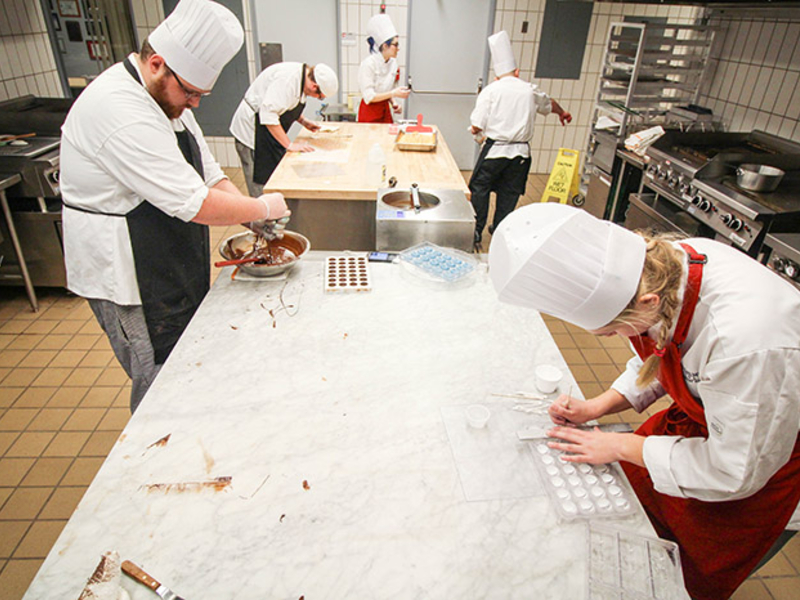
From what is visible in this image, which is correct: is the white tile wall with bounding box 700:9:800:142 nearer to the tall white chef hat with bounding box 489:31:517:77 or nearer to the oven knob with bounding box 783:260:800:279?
the oven knob with bounding box 783:260:800:279

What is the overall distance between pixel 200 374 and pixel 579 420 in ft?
3.41

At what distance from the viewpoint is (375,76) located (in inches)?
179

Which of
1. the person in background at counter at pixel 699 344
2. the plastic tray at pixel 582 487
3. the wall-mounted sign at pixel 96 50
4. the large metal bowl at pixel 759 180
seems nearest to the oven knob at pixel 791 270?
the large metal bowl at pixel 759 180

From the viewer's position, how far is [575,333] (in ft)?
10.3

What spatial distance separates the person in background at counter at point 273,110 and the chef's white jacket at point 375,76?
784 mm

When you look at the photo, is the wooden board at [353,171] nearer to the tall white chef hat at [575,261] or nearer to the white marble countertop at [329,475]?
the white marble countertop at [329,475]

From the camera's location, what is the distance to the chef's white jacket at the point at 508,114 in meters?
3.77

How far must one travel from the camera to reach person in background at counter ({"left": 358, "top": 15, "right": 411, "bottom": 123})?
171 inches

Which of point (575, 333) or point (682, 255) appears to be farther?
point (575, 333)

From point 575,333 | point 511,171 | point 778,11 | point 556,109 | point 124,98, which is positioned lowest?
point 575,333

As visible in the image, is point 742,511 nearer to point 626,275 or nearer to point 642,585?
point 642,585

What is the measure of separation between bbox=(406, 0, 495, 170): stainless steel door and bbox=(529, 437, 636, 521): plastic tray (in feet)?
17.9

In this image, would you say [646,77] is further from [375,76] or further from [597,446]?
[597,446]

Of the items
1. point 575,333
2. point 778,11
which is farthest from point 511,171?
point 778,11
